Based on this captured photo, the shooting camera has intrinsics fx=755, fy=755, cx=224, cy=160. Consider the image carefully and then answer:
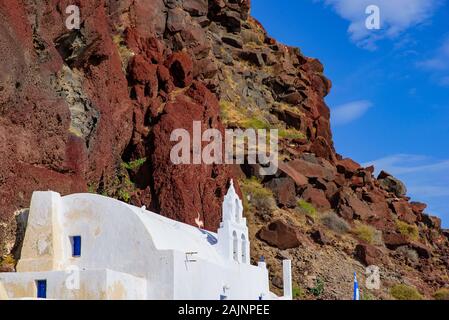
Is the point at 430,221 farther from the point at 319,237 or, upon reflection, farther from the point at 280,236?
the point at 280,236

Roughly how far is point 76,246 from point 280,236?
19928 millimetres

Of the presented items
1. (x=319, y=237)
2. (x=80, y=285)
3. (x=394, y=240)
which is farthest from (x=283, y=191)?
(x=80, y=285)

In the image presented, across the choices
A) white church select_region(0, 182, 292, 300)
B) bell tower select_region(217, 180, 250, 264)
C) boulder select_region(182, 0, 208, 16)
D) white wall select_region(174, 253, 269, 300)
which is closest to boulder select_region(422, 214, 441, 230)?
boulder select_region(182, 0, 208, 16)

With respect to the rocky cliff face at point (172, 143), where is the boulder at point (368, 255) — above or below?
below

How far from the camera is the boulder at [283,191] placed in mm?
51250

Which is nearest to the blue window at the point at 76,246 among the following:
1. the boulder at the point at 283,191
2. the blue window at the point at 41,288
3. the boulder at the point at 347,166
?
the blue window at the point at 41,288

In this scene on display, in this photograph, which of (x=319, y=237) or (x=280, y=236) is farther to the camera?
(x=319, y=237)

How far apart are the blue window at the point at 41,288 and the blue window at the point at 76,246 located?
2174mm

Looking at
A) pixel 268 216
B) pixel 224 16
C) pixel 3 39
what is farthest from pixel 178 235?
pixel 224 16

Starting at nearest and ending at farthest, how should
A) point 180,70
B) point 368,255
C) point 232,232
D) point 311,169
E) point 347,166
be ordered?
point 232,232 < point 368,255 < point 180,70 < point 311,169 < point 347,166

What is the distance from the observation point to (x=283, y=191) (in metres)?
51.7

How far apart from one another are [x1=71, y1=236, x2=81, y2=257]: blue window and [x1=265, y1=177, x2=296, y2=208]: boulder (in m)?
24.8

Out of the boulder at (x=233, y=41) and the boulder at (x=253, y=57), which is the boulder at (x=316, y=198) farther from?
the boulder at (x=233, y=41)
